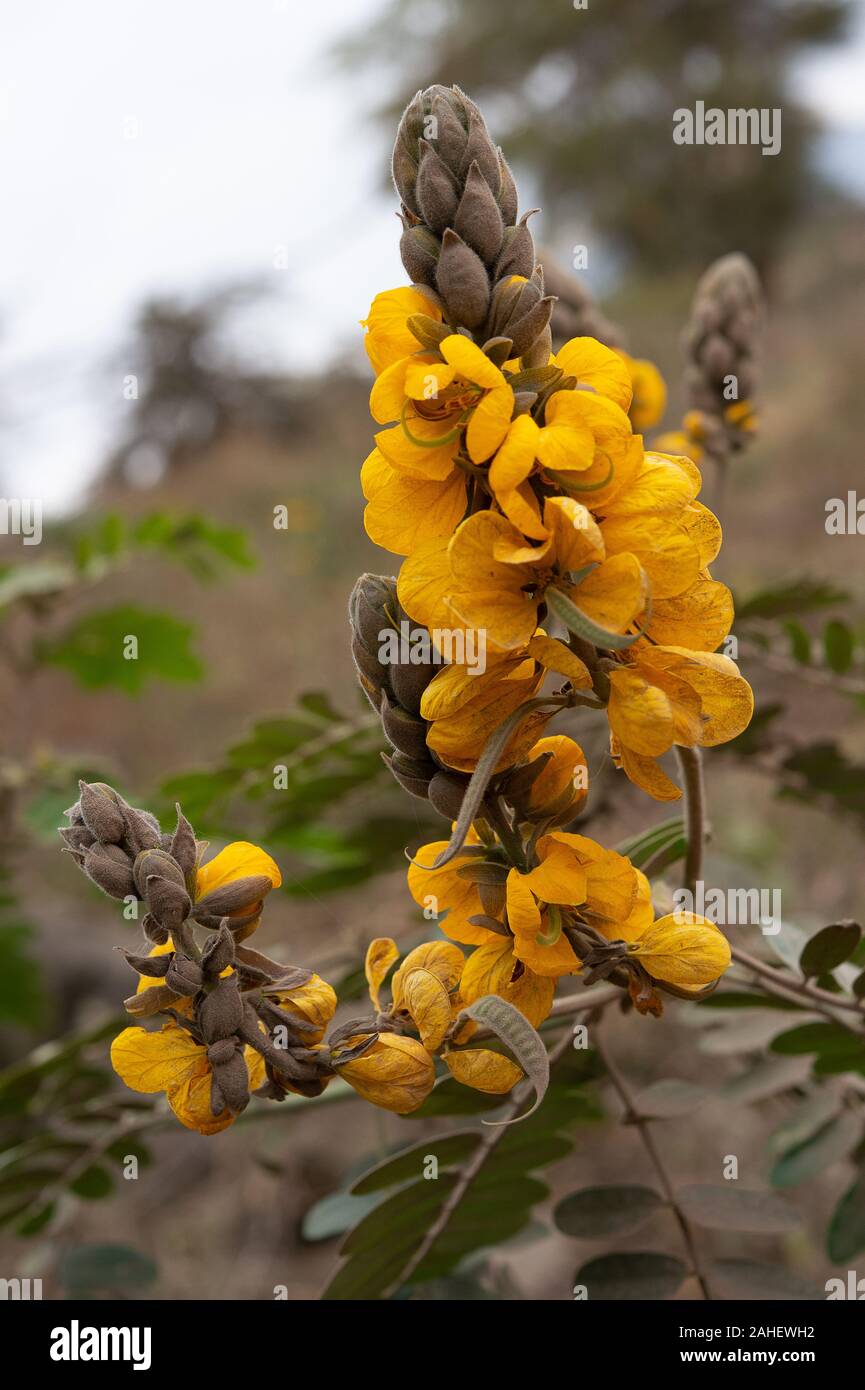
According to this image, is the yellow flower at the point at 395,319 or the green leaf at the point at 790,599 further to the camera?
the green leaf at the point at 790,599

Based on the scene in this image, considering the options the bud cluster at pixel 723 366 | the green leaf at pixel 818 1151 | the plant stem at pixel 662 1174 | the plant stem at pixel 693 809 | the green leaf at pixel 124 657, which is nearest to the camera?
the plant stem at pixel 693 809

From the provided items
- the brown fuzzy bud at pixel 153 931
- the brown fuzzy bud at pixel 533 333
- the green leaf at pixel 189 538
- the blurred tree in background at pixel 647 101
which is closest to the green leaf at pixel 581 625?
the brown fuzzy bud at pixel 533 333

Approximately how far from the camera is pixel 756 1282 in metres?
0.80

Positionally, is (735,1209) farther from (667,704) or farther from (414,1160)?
(667,704)

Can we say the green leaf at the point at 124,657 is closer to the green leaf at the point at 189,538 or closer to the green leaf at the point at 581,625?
the green leaf at the point at 189,538

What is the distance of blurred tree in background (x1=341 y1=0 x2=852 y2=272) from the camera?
1010 cm

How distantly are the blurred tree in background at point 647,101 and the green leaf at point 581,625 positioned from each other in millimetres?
10615

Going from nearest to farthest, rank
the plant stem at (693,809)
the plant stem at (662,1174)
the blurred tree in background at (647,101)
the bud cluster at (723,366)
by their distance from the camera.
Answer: the plant stem at (693,809) → the plant stem at (662,1174) → the bud cluster at (723,366) → the blurred tree in background at (647,101)

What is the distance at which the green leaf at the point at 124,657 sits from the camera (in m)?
1.54

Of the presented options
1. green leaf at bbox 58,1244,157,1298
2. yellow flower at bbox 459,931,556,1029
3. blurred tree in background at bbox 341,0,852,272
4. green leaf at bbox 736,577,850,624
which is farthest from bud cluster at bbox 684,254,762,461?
blurred tree in background at bbox 341,0,852,272

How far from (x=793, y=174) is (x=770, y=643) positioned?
10.6 metres

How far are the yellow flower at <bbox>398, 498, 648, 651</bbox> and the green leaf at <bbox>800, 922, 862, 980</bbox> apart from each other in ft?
0.98

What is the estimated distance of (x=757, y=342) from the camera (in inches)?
49.0
